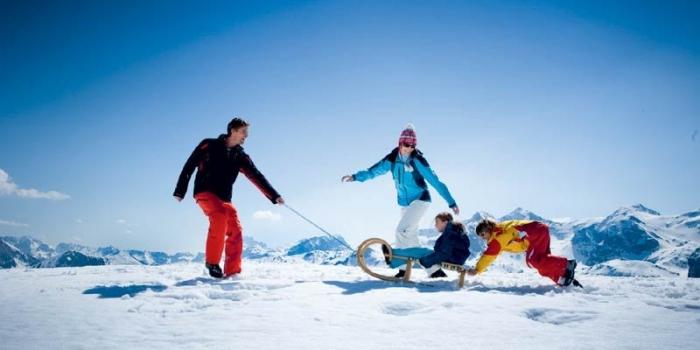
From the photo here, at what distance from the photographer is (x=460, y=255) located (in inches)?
272

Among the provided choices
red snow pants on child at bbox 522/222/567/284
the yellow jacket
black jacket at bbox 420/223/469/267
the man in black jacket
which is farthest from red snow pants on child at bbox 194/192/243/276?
red snow pants on child at bbox 522/222/567/284

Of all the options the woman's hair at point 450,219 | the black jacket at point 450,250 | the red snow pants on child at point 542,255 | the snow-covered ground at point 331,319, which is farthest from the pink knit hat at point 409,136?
the snow-covered ground at point 331,319

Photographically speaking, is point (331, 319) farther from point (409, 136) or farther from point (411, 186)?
point (409, 136)

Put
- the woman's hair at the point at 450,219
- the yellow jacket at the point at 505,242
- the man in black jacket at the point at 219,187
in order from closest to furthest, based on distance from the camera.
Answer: the yellow jacket at the point at 505,242
the man in black jacket at the point at 219,187
the woman's hair at the point at 450,219

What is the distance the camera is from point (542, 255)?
6.45 meters

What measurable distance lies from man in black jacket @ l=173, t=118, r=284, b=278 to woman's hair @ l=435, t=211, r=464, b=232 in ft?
12.8

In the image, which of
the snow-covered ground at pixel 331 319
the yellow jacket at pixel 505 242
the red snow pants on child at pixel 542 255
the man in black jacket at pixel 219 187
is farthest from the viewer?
the man in black jacket at pixel 219 187

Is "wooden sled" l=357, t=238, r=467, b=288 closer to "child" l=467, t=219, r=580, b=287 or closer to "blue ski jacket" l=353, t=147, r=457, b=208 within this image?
"child" l=467, t=219, r=580, b=287

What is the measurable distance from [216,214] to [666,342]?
20.6 ft

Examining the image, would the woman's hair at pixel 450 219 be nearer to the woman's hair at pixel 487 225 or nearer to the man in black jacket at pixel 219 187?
the woman's hair at pixel 487 225

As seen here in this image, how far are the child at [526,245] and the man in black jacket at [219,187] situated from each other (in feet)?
13.9

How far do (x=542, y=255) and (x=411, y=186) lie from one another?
293 cm

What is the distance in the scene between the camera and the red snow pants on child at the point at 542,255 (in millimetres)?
6164

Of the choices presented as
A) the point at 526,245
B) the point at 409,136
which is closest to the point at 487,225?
the point at 526,245
